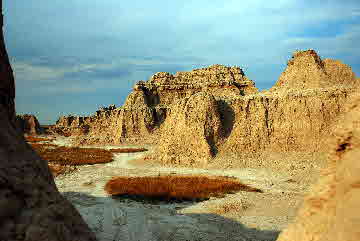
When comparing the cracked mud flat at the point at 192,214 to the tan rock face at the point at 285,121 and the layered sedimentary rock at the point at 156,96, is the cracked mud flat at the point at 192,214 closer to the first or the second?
the tan rock face at the point at 285,121

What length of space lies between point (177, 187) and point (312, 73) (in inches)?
688

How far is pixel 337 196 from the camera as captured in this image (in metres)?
3.54

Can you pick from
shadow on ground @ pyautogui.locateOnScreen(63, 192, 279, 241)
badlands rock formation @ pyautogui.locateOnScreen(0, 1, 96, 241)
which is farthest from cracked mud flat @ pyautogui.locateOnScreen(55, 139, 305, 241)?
badlands rock formation @ pyautogui.locateOnScreen(0, 1, 96, 241)

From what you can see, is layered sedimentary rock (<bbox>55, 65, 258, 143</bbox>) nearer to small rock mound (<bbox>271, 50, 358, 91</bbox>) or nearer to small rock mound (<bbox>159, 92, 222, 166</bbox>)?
small rock mound (<bbox>271, 50, 358, 91</bbox>)

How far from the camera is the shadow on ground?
910 centimetres

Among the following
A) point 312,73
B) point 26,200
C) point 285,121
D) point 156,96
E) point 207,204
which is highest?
point 156,96

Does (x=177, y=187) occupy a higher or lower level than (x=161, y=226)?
lower

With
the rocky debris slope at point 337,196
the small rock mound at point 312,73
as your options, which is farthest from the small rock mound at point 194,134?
the rocky debris slope at point 337,196

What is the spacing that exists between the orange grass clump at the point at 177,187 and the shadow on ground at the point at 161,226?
2.48 m

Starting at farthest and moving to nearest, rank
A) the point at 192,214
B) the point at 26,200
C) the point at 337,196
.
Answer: the point at 192,214 < the point at 26,200 < the point at 337,196

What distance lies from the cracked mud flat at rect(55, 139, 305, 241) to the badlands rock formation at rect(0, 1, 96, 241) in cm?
437

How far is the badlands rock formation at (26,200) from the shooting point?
372 centimetres

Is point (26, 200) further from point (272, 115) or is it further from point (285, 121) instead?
point (272, 115)

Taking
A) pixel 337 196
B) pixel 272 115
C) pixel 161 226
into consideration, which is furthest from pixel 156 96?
pixel 337 196
